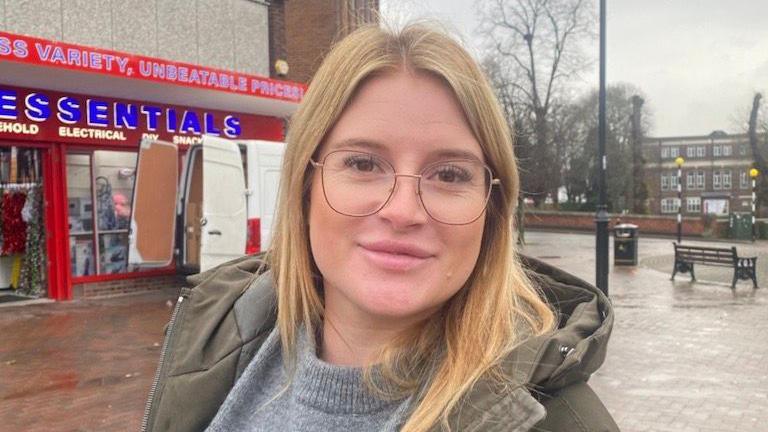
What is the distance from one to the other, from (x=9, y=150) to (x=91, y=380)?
582 centimetres

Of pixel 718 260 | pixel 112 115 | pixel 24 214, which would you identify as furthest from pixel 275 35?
pixel 718 260

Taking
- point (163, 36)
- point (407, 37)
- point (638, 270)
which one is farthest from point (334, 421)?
point (638, 270)

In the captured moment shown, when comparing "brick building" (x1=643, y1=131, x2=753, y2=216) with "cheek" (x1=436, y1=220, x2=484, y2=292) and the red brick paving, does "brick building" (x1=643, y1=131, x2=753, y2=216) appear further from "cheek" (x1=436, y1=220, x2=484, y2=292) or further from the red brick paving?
"cheek" (x1=436, y1=220, x2=484, y2=292)

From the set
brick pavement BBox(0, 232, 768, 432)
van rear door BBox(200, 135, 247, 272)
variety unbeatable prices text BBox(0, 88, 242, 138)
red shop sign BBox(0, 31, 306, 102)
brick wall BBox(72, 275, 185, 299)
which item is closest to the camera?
brick pavement BBox(0, 232, 768, 432)

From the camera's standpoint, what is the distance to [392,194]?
1349mm

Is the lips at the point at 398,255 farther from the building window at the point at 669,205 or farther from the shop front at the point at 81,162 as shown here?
the building window at the point at 669,205

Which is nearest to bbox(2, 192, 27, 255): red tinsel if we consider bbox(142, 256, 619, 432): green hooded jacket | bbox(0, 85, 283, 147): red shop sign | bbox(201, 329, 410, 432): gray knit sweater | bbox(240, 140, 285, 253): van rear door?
bbox(0, 85, 283, 147): red shop sign

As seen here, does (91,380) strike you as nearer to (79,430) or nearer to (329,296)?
(79,430)

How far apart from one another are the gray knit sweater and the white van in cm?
757

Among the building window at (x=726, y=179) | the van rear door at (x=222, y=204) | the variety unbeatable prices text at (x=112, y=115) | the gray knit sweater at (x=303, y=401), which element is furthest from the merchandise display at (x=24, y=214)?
the building window at (x=726, y=179)

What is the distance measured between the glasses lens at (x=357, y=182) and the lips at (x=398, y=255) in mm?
73

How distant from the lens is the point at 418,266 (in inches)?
52.7

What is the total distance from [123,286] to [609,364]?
798 centimetres

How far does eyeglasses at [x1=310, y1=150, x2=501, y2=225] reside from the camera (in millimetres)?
1347
